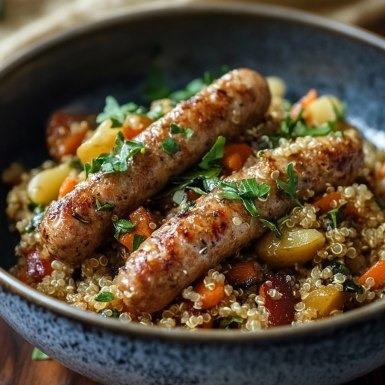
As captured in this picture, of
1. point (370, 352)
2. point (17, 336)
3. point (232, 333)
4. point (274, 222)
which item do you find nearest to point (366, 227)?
point (274, 222)

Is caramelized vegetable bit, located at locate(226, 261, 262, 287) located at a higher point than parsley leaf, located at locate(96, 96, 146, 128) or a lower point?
lower

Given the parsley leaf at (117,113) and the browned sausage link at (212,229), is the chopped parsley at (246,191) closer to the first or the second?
the browned sausage link at (212,229)

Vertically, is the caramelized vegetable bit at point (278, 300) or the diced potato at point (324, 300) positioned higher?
the caramelized vegetable bit at point (278, 300)

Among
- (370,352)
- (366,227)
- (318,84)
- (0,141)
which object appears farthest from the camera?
(318,84)

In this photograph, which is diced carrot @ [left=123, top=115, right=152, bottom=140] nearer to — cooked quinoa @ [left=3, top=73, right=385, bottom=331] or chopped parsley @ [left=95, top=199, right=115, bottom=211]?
cooked quinoa @ [left=3, top=73, right=385, bottom=331]

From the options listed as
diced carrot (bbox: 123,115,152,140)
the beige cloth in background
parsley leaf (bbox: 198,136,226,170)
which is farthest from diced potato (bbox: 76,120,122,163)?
the beige cloth in background

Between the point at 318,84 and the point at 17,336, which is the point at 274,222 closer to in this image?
the point at 17,336

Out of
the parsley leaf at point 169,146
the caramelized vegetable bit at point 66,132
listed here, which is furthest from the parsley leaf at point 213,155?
the caramelized vegetable bit at point 66,132
